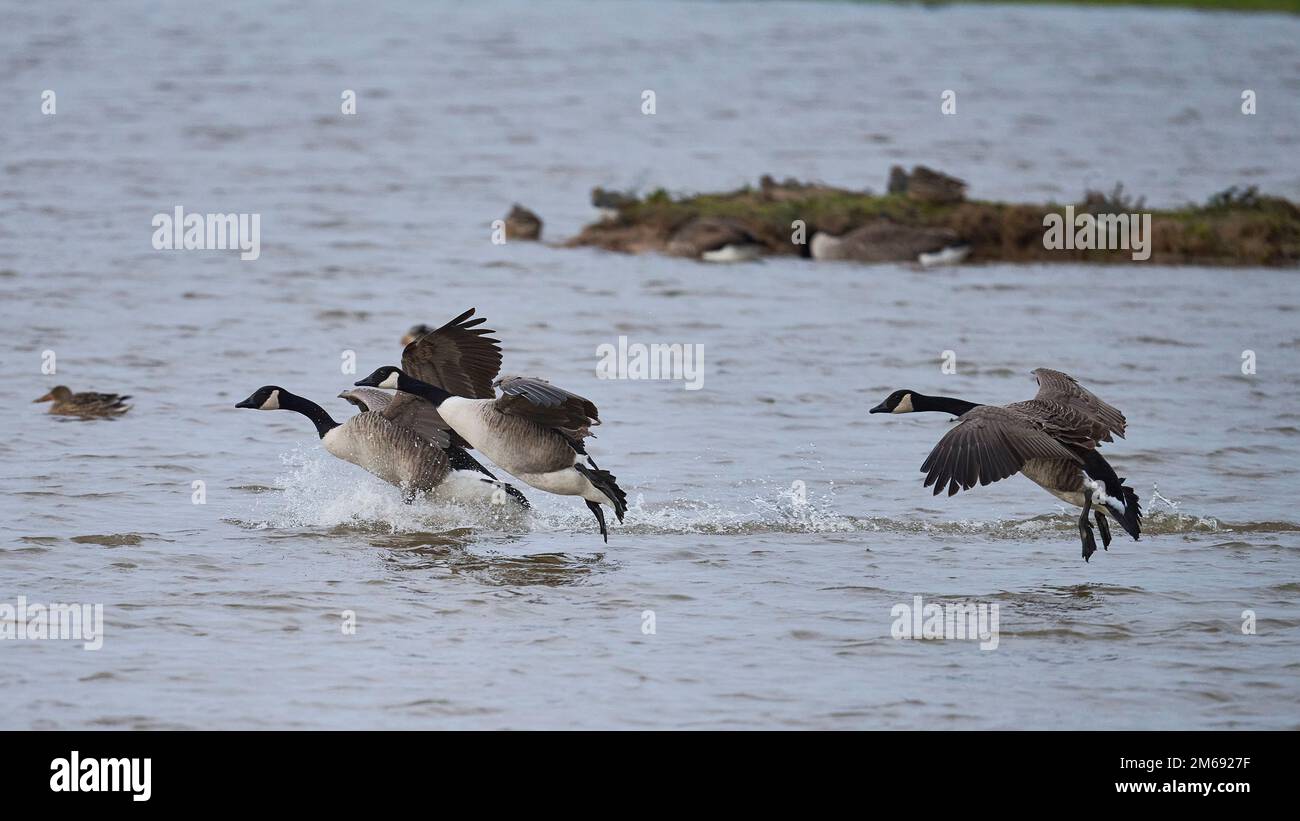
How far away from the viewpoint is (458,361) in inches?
432

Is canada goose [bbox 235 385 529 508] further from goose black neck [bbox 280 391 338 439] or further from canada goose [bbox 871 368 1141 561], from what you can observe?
canada goose [bbox 871 368 1141 561]

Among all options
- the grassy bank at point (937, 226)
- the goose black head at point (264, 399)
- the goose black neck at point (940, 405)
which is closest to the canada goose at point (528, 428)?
the goose black head at point (264, 399)

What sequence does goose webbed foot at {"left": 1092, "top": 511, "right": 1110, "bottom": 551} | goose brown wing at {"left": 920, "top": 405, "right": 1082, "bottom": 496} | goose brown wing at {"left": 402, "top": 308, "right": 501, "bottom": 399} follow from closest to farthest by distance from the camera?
1. goose brown wing at {"left": 920, "top": 405, "right": 1082, "bottom": 496}
2. goose webbed foot at {"left": 1092, "top": 511, "right": 1110, "bottom": 551}
3. goose brown wing at {"left": 402, "top": 308, "right": 501, "bottom": 399}

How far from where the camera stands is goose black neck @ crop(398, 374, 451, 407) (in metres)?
10.6

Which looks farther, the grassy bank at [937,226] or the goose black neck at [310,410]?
the grassy bank at [937,226]

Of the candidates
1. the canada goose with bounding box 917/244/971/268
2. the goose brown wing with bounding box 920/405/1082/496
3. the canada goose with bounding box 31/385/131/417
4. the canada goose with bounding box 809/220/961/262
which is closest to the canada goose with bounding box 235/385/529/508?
the canada goose with bounding box 31/385/131/417

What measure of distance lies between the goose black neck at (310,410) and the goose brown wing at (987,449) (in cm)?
410

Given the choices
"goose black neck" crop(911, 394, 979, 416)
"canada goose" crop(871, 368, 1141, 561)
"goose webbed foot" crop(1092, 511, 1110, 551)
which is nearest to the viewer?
"canada goose" crop(871, 368, 1141, 561)

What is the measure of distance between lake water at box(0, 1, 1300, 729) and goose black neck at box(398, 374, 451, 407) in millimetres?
812

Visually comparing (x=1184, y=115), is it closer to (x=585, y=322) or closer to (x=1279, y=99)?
(x=1279, y=99)

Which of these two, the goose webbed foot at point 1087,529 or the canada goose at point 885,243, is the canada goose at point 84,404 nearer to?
the goose webbed foot at point 1087,529

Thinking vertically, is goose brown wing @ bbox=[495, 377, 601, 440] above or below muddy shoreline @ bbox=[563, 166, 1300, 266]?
below

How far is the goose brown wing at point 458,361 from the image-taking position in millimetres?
10812

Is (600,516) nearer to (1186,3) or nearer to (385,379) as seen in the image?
(385,379)
